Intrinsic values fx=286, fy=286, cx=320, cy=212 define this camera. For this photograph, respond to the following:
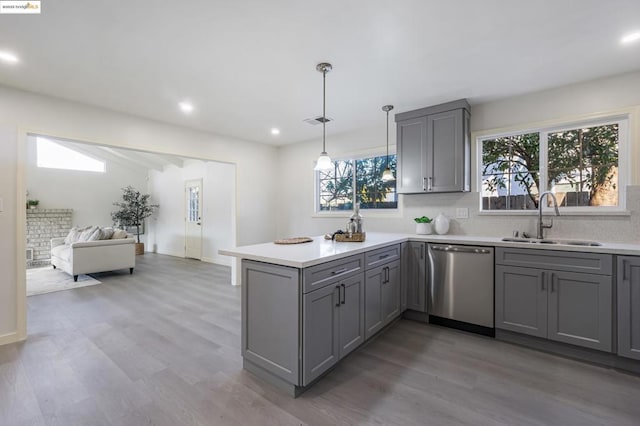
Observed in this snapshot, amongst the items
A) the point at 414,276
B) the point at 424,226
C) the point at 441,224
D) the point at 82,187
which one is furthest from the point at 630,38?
the point at 82,187

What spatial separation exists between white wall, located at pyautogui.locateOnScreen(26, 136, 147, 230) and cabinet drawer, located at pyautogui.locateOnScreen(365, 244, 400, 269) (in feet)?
29.0

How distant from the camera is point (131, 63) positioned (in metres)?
2.40

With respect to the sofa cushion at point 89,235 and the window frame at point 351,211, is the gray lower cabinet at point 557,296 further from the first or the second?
the sofa cushion at point 89,235

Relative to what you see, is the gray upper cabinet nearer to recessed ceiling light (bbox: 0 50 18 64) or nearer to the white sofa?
recessed ceiling light (bbox: 0 50 18 64)

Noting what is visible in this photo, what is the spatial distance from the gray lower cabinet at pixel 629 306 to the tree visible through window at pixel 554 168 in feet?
2.76

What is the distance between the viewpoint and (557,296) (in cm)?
246

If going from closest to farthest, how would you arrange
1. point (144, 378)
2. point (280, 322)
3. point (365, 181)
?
point (280, 322), point (144, 378), point (365, 181)

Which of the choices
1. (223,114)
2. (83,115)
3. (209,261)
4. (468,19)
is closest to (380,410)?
(468,19)

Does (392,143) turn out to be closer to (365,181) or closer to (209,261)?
(365,181)

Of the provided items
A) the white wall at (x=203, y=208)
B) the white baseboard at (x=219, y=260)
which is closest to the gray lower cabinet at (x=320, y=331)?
the white wall at (x=203, y=208)

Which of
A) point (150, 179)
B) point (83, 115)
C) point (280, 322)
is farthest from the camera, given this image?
point (150, 179)

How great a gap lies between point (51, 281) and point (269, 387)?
17.8ft

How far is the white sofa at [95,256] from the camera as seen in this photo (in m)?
5.12

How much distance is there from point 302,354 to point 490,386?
136cm
